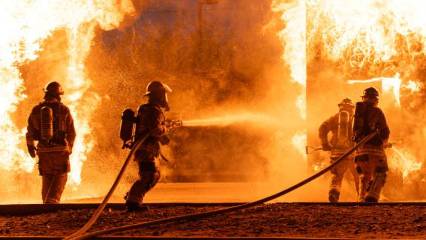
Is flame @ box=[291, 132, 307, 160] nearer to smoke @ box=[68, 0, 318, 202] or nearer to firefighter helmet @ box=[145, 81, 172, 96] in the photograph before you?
smoke @ box=[68, 0, 318, 202]

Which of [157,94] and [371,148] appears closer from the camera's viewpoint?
[157,94]

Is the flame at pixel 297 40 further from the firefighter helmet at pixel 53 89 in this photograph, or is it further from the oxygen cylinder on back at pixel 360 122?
the firefighter helmet at pixel 53 89

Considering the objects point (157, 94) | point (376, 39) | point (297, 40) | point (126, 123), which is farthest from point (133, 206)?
point (297, 40)

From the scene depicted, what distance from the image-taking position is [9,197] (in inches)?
515

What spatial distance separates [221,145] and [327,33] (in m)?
7.66

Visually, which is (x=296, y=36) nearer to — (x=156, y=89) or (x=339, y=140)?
(x=339, y=140)

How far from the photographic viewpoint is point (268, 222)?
21.0 ft

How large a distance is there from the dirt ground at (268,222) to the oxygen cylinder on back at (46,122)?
1.47m

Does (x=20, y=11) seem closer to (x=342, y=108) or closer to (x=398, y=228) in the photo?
(x=342, y=108)

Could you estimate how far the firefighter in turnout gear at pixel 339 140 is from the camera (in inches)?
375

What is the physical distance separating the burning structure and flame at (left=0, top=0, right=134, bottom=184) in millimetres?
27

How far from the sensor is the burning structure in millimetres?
11398

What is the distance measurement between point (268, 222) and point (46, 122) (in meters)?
3.69

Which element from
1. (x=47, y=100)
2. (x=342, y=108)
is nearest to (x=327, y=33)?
(x=342, y=108)
